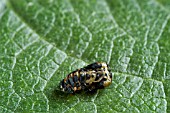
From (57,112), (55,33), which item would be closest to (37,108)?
(57,112)

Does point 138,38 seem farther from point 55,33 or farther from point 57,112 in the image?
point 57,112

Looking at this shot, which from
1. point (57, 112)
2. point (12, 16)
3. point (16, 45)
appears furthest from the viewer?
point (12, 16)

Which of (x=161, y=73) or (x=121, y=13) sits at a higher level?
(x=121, y=13)

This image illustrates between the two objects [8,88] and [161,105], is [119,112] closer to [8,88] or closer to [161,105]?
[161,105]

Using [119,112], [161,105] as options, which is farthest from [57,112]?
[161,105]

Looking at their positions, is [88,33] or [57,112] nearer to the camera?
[57,112]

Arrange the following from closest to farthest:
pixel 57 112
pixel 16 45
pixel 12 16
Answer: pixel 57 112
pixel 16 45
pixel 12 16

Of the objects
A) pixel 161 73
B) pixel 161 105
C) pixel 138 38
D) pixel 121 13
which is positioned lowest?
pixel 161 105
